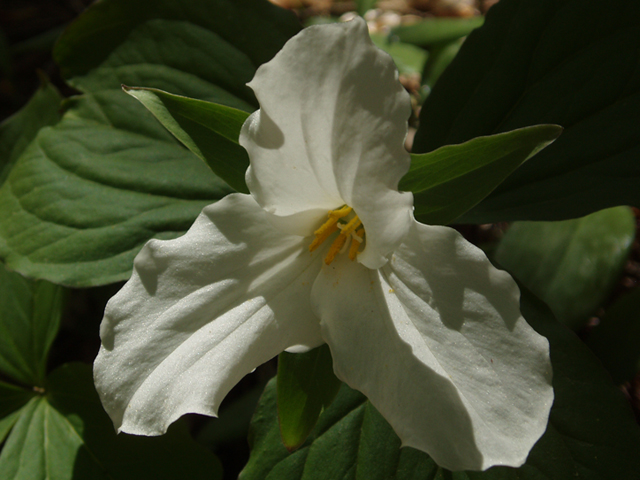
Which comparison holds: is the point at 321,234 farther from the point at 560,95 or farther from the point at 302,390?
the point at 560,95

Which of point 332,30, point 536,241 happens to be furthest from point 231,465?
point 332,30

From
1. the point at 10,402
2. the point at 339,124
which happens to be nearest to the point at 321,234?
the point at 339,124

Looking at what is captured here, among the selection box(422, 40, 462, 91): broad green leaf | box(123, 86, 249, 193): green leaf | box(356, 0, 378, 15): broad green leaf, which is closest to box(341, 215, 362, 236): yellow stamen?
box(123, 86, 249, 193): green leaf

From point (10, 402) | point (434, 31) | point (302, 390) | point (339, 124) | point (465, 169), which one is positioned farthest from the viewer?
point (434, 31)

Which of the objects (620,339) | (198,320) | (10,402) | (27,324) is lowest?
(10,402)

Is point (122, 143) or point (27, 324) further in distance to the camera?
point (27, 324)

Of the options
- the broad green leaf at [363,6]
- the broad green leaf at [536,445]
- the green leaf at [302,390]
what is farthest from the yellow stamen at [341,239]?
the broad green leaf at [363,6]
